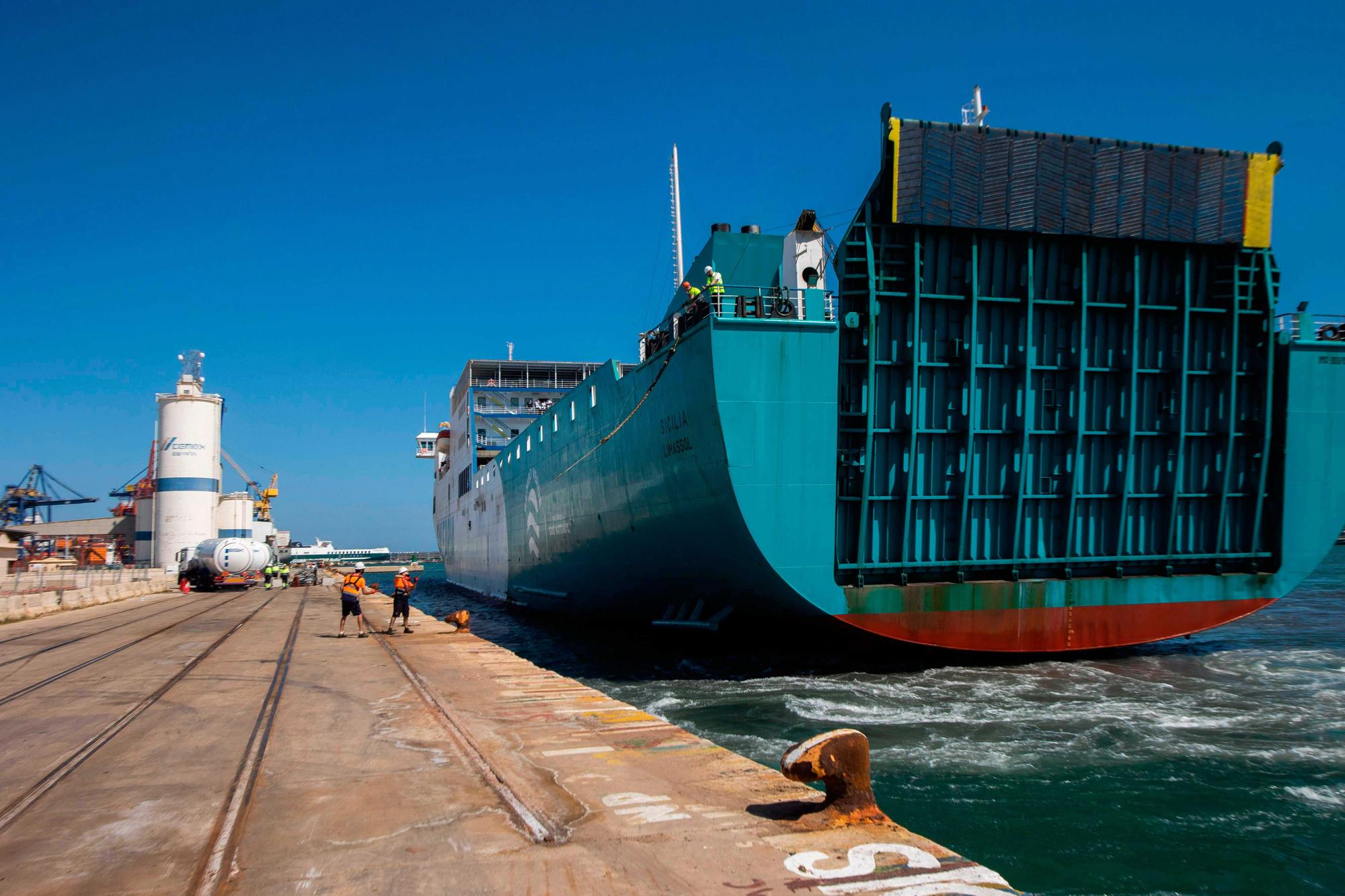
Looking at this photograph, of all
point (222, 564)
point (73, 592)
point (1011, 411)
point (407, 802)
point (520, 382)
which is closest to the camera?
point (407, 802)

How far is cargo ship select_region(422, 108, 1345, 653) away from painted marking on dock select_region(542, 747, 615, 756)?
611 cm

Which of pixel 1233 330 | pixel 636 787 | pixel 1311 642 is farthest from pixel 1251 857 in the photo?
pixel 1311 642

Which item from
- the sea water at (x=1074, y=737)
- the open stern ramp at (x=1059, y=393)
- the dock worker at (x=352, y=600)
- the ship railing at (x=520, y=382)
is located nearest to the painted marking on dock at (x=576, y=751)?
the sea water at (x=1074, y=737)

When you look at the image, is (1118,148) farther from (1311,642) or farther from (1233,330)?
(1311,642)

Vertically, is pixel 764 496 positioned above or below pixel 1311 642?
above

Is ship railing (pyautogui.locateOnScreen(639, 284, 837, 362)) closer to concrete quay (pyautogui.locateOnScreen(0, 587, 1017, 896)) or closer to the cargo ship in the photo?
the cargo ship

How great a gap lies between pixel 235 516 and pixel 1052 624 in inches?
1870

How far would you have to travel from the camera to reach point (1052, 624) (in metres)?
13.5

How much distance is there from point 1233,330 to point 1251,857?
9703mm

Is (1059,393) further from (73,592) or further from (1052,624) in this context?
(73,592)

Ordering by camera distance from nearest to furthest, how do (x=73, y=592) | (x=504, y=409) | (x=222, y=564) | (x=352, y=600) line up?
(x=352, y=600) < (x=73, y=592) < (x=504, y=409) < (x=222, y=564)

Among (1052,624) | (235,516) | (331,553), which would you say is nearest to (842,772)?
(1052,624)

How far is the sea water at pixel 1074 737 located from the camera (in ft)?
21.1

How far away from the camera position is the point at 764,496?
1223 centimetres
